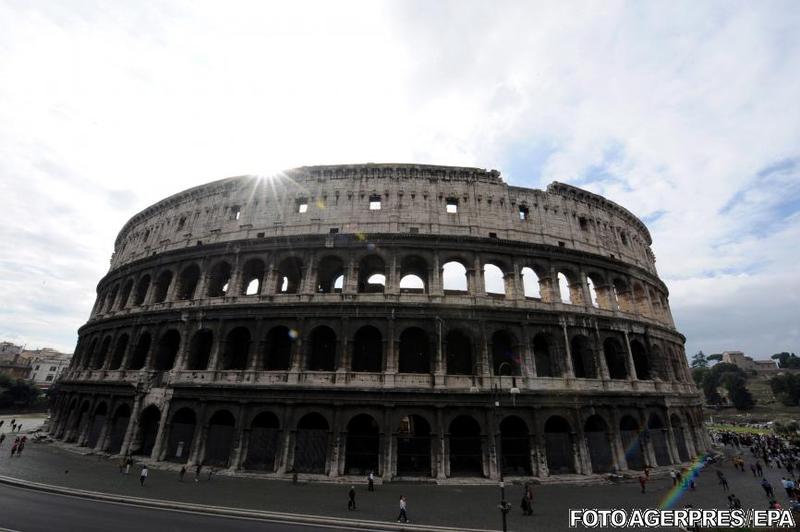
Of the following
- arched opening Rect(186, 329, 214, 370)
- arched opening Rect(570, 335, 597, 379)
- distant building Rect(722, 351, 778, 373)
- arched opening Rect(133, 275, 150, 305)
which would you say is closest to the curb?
arched opening Rect(186, 329, 214, 370)

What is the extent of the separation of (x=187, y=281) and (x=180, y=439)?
12152 mm

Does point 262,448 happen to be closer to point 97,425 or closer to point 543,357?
point 97,425

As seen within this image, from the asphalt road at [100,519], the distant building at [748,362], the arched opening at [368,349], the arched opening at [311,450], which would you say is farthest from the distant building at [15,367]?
the distant building at [748,362]

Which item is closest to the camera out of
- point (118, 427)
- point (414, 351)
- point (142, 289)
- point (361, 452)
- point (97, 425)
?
point (361, 452)

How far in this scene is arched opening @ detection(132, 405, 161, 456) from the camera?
24.6 m

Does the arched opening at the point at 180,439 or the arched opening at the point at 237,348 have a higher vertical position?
the arched opening at the point at 237,348

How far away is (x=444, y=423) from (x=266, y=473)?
1066cm

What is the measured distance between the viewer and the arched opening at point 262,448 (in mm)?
21322

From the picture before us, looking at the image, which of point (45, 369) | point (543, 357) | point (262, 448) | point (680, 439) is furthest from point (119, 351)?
point (45, 369)

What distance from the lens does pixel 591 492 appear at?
1867 cm

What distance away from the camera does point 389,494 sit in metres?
17.8

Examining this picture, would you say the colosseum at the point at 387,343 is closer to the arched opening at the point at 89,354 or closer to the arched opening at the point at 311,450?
the arched opening at the point at 311,450

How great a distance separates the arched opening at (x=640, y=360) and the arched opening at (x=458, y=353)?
14.0 metres

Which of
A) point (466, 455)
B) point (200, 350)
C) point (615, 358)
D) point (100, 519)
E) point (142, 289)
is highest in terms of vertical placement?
point (142, 289)
